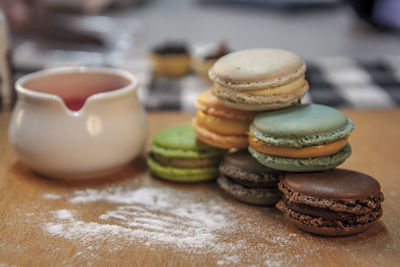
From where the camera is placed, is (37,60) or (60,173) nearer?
(60,173)

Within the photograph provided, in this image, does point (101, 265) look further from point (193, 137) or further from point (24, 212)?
point (193, 137)

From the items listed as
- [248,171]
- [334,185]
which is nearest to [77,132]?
[248,171]

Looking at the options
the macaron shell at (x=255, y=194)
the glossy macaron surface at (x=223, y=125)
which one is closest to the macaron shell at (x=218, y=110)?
the glossy macaron surface at (x=223, y=125)

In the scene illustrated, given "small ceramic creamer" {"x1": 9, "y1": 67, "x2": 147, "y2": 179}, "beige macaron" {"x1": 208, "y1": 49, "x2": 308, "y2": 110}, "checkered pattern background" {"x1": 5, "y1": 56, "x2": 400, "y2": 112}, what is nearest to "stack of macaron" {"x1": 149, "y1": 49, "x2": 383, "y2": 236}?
"beige macaron" {"x1": 208, "y1": 49, "x2": 308, "y2": 110}

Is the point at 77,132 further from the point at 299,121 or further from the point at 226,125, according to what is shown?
the point at 299,121

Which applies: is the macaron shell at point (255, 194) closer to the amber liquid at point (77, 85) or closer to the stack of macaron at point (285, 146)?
the stack of macaron at point (285, 146)

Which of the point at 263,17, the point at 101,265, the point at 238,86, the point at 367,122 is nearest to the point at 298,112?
the point at 238,86
